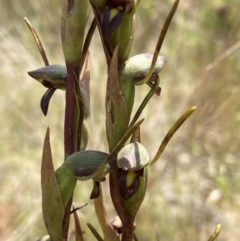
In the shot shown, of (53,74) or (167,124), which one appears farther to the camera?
(167,124)

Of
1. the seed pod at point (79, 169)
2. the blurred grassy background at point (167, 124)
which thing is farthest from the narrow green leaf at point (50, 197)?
the blurred grassy background at point (167, 124)

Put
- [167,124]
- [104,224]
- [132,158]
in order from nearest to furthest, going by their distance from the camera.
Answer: [132,158], [104,224], [167,124]

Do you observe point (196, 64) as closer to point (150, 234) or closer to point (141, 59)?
point (150, 234)

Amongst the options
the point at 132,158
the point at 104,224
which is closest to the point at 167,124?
the point at 104,224

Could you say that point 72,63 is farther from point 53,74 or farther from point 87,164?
point 87,164

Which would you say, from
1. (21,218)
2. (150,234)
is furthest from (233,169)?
(21,218)

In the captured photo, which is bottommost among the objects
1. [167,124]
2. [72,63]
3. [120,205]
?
[120,205]

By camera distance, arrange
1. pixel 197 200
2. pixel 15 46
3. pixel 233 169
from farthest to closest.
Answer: pixel 15 46
pixel 233 169
pixel 197 200
